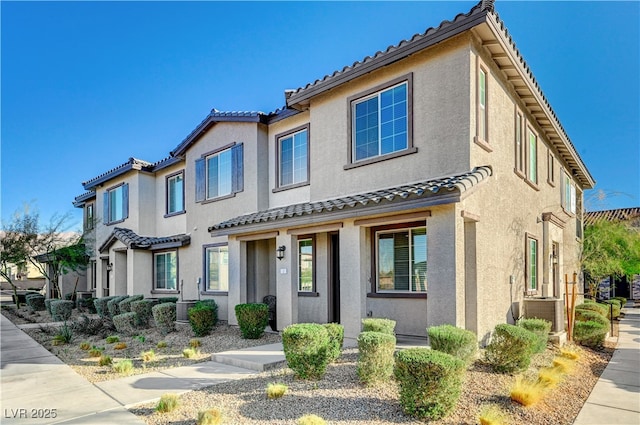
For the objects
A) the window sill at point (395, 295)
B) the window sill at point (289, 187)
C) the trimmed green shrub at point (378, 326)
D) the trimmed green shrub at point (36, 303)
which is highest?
the window sill at point (289, 187)

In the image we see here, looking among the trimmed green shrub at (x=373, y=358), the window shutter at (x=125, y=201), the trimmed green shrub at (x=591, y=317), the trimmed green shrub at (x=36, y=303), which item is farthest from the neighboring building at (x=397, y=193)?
the trimmed green shrub at (x=36, y=303)

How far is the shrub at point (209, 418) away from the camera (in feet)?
18.0

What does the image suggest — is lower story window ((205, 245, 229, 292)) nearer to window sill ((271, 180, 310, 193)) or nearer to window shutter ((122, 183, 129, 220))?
window sill ((271, 180, 310, 193))

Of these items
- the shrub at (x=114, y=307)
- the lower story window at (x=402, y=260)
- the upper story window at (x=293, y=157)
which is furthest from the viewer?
the shrub at (x=114, y=307)

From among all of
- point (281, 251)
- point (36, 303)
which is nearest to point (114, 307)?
point (281, 251)

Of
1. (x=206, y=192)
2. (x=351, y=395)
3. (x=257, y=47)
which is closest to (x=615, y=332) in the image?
(x=351, y=395)

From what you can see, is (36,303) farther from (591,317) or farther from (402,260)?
(591,317)

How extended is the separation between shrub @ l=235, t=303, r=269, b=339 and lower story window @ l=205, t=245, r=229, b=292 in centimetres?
416

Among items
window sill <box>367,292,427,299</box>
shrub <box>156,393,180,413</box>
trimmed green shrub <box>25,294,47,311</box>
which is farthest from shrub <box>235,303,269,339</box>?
trimmed green shrub <box>25,294,47,311</box>

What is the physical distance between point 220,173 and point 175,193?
4620 mm

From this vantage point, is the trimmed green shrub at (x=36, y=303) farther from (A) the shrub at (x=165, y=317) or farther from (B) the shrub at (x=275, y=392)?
(B) the shrub at (x=275, y=392)

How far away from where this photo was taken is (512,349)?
7.52 meters

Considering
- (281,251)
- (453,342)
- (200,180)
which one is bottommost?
(453,342)

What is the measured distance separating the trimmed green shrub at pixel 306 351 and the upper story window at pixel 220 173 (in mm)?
8769
